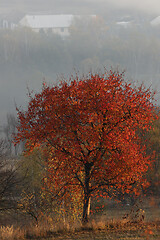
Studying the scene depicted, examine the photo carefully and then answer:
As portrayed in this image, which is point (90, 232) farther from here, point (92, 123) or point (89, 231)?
point (92, 123)

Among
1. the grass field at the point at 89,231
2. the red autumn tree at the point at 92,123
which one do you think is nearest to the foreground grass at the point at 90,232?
the grass field at the point at 89,231

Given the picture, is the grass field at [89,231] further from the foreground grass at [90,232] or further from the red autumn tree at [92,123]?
the red autumn tree at [92,123]

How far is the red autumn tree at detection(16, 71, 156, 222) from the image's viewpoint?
17844mm

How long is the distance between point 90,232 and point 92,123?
651cm

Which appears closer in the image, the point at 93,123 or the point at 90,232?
the point at 90,232

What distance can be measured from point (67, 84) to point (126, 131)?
16.2ft

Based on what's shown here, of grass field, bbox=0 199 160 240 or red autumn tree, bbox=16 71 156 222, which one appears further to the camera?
red autumn tree, bbox=16 71 156 222

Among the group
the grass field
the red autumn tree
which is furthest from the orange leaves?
the grass field

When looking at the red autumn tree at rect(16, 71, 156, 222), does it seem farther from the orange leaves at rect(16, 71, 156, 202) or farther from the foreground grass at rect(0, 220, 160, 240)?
the foreground grass at rect(0, 220, 160, 240)

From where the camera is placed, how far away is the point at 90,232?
14812mm

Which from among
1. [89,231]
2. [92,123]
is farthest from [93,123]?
[89,231]

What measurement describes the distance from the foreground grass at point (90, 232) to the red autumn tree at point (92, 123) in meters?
3.32

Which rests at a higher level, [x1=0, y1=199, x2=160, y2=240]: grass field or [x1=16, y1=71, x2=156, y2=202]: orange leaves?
[x1=16, y1=71, x2=156, y2=202]: orange leaves

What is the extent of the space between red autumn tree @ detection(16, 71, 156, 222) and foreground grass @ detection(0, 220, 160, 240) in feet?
10.9
